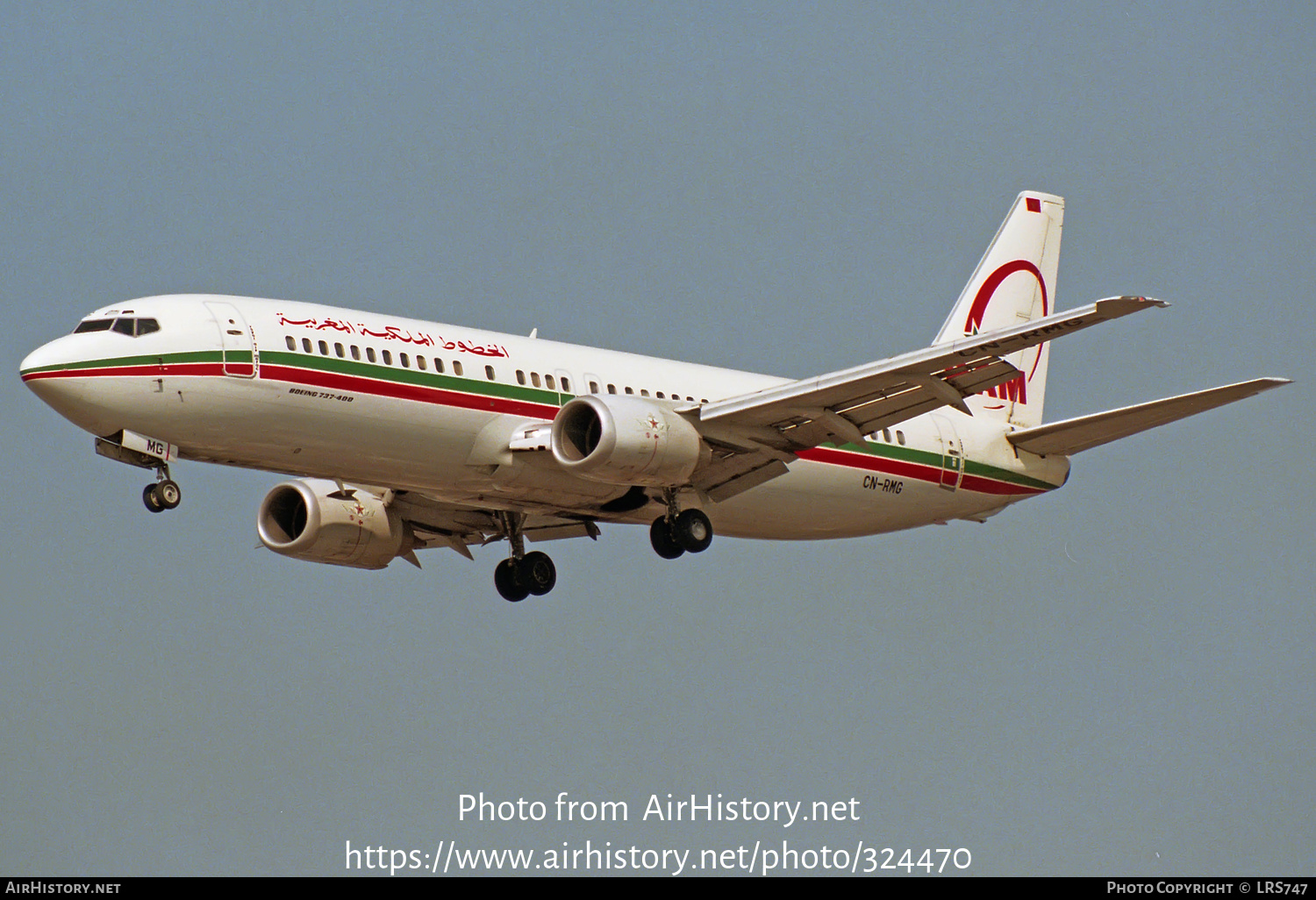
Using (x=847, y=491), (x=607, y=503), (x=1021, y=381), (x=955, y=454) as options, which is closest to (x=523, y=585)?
(x=607, y=503)

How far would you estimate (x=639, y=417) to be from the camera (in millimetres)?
36438

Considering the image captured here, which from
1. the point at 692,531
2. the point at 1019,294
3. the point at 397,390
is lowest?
the point at 397,390

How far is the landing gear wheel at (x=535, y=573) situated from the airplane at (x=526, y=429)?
49 mm

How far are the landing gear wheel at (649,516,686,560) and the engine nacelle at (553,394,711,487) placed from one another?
195 centimetres

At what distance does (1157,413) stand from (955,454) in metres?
5.84

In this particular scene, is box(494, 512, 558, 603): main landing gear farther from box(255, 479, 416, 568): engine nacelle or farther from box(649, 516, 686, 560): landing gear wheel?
box(649, 516, 686, 560): landing gear wheel

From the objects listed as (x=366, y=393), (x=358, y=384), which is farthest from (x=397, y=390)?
(x=358, y=384)

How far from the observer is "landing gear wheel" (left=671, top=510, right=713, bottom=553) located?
38.8 m

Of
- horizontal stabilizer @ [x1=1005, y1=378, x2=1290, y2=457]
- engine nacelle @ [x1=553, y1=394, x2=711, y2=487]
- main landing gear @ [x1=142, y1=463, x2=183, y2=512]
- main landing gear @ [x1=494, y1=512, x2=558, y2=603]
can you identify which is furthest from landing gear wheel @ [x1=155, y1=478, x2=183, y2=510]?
horizontal stabilizer @ [x1=1005, y1=378, x2=1290, y2=457]

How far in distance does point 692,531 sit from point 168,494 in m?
10.7

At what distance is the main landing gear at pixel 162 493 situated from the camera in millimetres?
33438

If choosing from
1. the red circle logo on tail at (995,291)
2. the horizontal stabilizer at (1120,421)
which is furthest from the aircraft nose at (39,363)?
the red circle logo on tail at (995,291)

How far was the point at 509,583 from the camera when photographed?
140ft

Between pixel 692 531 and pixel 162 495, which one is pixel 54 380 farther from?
pixel 692 531
